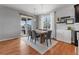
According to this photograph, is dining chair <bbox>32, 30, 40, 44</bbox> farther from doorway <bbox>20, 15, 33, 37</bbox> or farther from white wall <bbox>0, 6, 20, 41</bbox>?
white wall <bbox>0, 6, 20, 41</bbox>

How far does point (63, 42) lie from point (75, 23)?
1.05 metres

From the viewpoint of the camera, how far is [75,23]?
14.4ft

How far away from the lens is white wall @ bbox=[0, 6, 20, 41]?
3.96 meters

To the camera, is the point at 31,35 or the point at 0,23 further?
the point at 0,23

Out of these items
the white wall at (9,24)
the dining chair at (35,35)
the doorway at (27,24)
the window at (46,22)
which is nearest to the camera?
the window at (46,22)

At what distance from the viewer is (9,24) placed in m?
4.17

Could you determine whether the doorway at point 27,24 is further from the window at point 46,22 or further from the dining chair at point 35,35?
the window at point 46,22

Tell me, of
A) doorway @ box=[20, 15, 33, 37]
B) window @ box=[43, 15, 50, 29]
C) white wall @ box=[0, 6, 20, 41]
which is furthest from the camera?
white wall @ box=[0, 6, 20, 41]

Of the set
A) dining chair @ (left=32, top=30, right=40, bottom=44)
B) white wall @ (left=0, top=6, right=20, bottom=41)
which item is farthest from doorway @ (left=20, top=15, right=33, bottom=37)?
white wall @ (left=0, top=6, right=20, bottom=41)

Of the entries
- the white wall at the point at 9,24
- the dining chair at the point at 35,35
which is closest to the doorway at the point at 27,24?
the dining chair at the point at 35,35

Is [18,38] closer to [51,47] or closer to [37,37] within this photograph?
[37,37]

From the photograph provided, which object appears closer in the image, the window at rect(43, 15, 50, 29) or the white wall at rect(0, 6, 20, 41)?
the window at rect(43, 15, 50, 29)

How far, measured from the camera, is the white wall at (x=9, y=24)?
3.96m
